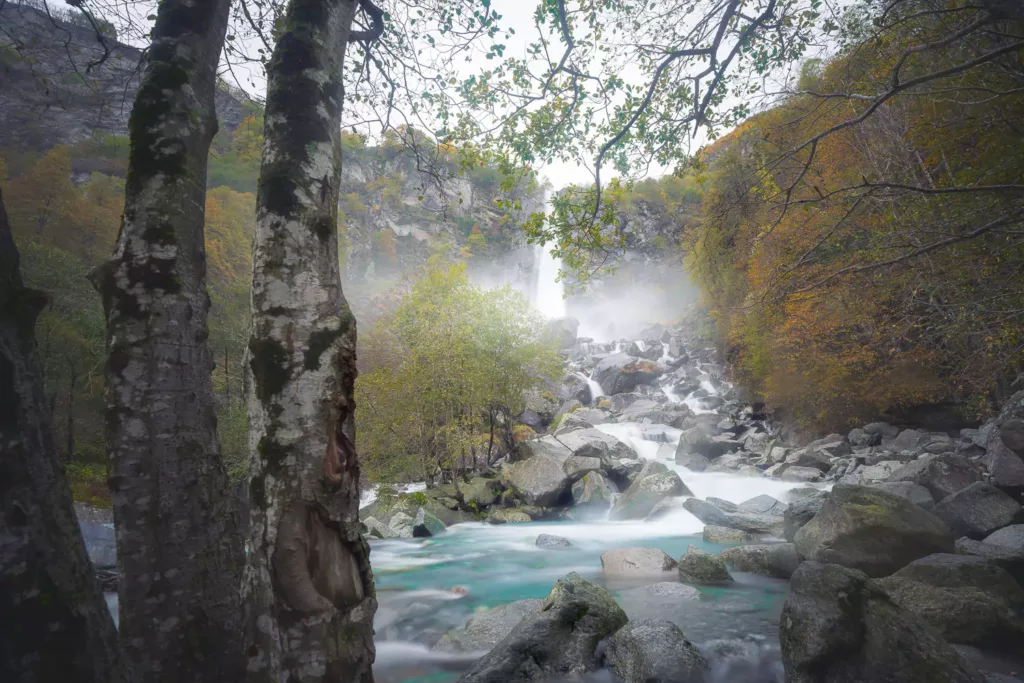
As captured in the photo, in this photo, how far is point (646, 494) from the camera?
14.9 meters

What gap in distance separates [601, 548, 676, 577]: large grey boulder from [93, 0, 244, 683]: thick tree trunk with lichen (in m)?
7.59

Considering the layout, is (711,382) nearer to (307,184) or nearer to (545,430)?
(545,430)

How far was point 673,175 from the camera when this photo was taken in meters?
6.22

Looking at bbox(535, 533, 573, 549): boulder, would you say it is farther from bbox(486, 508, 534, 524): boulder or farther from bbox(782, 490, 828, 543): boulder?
bbox(782, 490, 828, 543): boulder

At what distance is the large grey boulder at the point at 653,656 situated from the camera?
496 cm

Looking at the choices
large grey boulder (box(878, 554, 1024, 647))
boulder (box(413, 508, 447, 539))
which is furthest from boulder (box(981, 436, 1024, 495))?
boulder (box(413, 508, 447, 539))

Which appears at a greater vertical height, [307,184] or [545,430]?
[307,184]

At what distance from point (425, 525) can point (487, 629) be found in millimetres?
7433

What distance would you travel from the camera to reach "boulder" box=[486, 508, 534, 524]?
49.1 feet

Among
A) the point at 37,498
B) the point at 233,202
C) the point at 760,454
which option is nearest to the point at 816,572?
the point at 37,498

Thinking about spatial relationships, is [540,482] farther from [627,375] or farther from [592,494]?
[627,375]

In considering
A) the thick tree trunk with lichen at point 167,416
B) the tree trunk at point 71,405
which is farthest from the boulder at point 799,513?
the tree trunk at point 71,405

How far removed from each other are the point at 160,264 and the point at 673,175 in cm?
567

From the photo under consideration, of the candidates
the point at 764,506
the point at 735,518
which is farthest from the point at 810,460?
Answer: the point at 735,518
